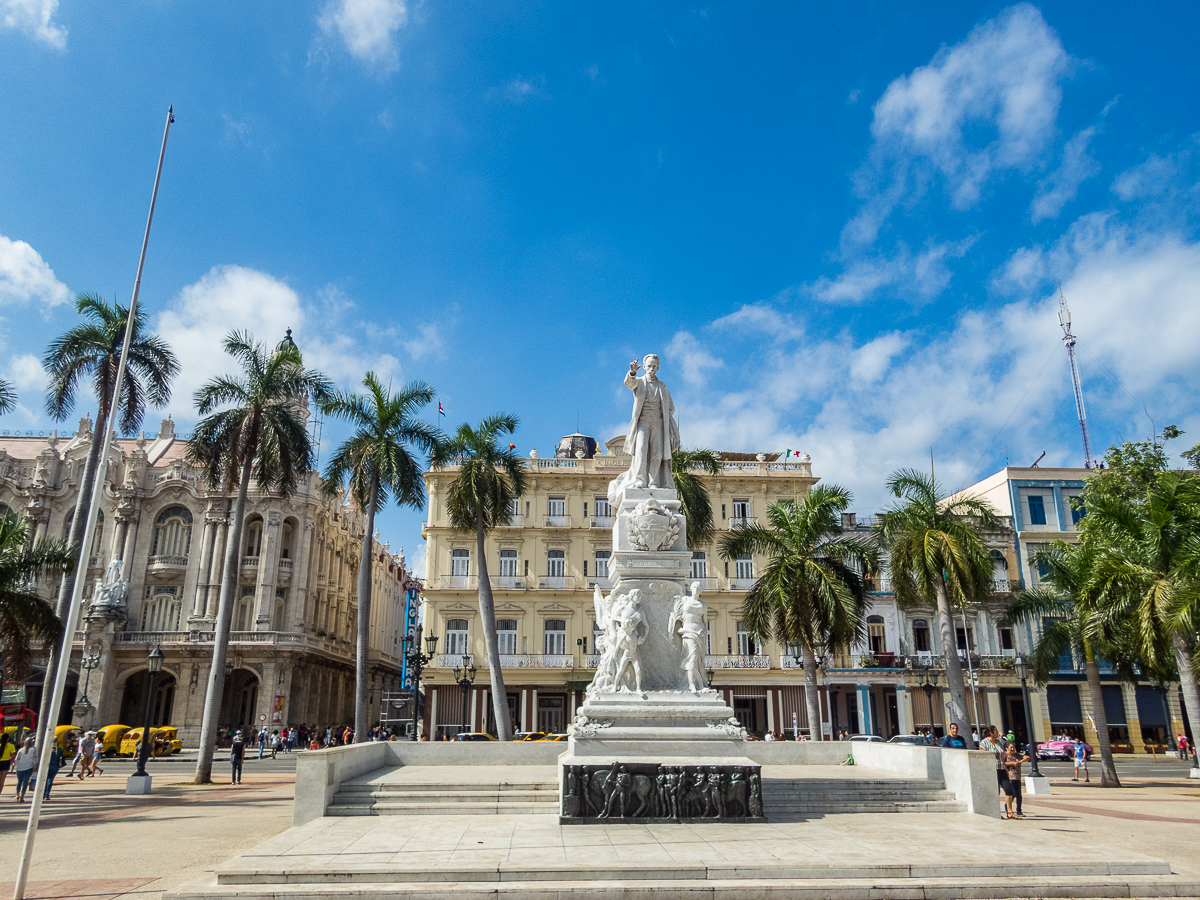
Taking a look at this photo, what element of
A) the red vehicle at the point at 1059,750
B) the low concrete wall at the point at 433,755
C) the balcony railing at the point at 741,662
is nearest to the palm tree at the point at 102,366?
the low concrete wall at the point at 433,755

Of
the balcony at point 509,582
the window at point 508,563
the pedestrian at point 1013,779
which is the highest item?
the window at point 508,563

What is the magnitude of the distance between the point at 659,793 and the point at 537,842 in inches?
78.3

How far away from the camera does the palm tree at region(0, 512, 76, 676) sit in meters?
20.0

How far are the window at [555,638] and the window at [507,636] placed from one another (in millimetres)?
1555

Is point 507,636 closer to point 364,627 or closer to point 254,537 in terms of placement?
point 364,627

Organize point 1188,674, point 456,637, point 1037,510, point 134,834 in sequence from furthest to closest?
point 1037,510
point 456,637
point 1188,674
point 134,834

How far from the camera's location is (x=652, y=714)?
1134 centimetres

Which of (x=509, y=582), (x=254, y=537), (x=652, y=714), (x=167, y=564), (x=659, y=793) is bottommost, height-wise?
(x=659, y=793)

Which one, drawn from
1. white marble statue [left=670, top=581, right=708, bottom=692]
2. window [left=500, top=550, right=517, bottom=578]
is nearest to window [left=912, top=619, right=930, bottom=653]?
window [left=500, top=550, right=517, bottom=578]

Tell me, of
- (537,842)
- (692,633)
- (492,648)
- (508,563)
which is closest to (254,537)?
(508,563)

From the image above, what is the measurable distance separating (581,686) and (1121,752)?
26.5 metres

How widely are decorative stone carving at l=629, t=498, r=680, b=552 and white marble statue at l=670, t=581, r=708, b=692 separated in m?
0.86

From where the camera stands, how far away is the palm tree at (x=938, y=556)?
23.9 m

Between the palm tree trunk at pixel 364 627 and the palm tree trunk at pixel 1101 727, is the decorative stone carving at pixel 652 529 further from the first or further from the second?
the palm tree trunk at pixel 1101 727
